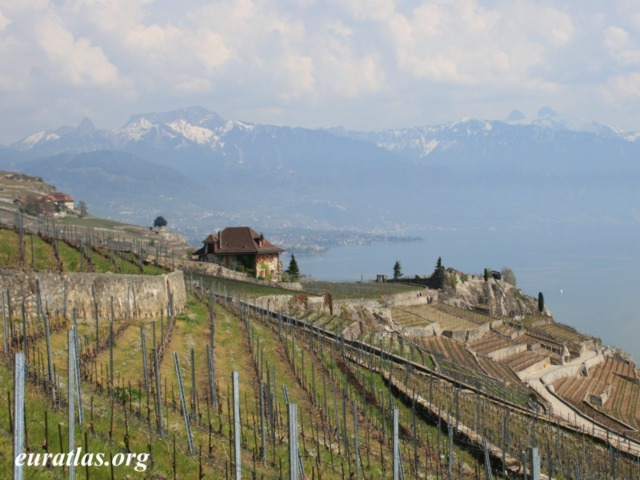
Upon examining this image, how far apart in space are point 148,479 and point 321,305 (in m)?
45.9

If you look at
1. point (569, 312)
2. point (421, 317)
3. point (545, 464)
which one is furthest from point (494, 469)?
point (569, 312)

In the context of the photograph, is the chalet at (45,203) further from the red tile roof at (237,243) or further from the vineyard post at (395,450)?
the vineyard post at (395,450)

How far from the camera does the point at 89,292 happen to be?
31719mm

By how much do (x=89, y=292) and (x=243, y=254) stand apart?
43.7m

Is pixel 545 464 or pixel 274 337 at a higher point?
pixel 274 337

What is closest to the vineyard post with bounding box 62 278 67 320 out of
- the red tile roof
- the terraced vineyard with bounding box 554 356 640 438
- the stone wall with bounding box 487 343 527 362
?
the terraced vineyard with bounding box 554 356 640 438

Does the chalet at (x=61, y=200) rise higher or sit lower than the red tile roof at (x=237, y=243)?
higher

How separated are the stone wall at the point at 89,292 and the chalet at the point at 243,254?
38.4m

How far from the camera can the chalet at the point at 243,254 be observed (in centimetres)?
7512

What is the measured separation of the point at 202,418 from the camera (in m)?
22.8

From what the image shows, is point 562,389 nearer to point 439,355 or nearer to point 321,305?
point 439,355

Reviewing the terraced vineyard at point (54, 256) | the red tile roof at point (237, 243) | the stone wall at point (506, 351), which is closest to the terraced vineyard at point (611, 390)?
the stone wall at point (506, 351)

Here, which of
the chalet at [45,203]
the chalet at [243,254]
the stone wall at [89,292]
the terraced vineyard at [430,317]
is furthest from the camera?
the chalet at [45,203]

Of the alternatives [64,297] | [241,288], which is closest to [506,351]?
[241,288]
